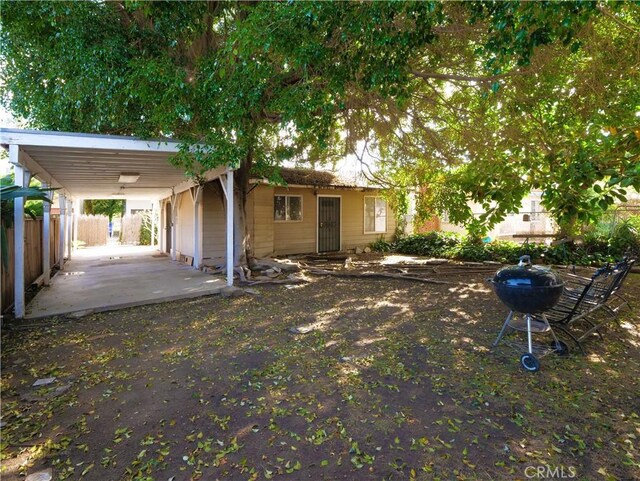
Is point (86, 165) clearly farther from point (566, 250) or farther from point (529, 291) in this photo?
point (566, 250)

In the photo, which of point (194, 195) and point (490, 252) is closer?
point (194, 195)

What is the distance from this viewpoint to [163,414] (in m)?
3.01

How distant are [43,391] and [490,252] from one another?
1204 centimetres

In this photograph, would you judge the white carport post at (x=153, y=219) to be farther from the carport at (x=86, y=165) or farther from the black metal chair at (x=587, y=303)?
the black metal chair at (x=587, y=303)

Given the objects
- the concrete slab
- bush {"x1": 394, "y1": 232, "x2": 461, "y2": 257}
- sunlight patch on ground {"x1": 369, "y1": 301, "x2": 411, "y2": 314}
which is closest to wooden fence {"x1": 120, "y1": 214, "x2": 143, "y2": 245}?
the concrete slab

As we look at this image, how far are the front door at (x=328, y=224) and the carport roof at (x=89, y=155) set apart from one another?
19.4 ft

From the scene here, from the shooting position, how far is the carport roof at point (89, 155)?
5438 mm

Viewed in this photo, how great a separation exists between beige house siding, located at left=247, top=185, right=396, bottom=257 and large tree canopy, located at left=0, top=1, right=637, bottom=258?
4.16 metres

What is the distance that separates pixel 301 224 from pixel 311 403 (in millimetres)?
10720

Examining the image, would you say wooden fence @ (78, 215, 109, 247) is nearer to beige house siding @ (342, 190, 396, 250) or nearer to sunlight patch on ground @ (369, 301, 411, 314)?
beige house siding @ (342, 190, 396, 250)

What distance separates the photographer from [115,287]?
7.90 m

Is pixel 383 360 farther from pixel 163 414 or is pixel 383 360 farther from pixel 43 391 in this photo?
pixel 43 391

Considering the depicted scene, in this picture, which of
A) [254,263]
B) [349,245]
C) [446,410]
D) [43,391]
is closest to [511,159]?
[446,410]

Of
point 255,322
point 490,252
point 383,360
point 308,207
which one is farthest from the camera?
point 308,207
